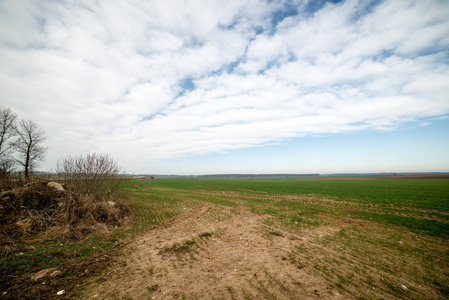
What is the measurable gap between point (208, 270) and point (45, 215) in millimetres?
10346

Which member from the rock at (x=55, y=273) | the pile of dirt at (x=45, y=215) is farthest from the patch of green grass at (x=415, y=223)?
the pile of dirt at (x=45, y=215)

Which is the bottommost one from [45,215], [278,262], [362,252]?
[362,252]

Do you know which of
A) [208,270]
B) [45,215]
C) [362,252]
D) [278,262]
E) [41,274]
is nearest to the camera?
[41,274]

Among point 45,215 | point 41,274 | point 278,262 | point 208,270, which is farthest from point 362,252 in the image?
point 45,215

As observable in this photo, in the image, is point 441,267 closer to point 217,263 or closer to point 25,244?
point 217,263

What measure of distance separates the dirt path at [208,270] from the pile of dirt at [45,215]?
12.6ft

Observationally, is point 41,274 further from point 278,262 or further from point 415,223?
point 415,223

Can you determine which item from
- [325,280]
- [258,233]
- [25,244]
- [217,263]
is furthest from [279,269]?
[25,244]

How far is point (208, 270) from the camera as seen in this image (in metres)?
6.21

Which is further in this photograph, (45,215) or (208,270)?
(45,215)

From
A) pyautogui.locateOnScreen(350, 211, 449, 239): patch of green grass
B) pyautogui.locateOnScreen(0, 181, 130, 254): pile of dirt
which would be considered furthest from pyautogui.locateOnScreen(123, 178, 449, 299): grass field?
pyautogui.locateOnScreen(0, 181, 130, 254): pile of dirt

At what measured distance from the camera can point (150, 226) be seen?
1161 cm

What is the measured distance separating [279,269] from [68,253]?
8.60m

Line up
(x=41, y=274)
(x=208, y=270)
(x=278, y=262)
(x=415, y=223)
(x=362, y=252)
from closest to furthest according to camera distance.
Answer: (x=41, y=274), (x=208, y=270), (x=278, y=262), (x=362, y=252), (x=415, y=223)
